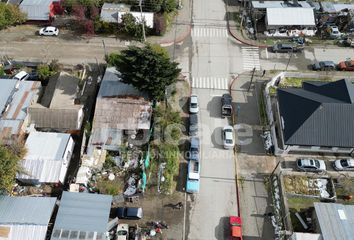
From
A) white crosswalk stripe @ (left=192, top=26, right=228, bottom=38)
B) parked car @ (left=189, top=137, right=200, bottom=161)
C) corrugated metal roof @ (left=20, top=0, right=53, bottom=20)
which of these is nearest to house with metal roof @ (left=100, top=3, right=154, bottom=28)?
white crosswalk stripe @ (left=192, top=26, right=228, bottom=38)

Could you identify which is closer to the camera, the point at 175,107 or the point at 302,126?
the point at 302,126

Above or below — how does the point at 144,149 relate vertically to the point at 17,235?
above

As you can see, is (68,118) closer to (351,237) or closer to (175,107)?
(175,107)

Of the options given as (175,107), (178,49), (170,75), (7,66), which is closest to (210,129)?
(175,107)

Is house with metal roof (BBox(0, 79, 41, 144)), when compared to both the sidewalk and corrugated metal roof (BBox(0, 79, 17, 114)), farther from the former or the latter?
the sidewalk

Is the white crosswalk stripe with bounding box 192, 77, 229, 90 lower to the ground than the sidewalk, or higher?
lower

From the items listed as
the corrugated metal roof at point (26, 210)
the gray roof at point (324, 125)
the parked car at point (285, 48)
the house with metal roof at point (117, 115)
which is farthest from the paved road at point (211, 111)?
the corrugated metal roof at point (26, 210)

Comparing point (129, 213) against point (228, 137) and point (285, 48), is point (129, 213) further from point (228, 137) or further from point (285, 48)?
point (285, 48)
